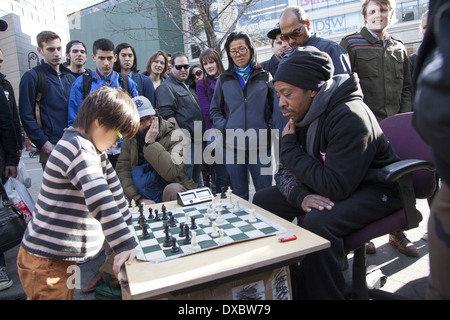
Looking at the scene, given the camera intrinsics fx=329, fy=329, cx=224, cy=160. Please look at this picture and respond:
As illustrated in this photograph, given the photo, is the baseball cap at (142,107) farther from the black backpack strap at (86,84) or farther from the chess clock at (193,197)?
the chess clock at (193,197)

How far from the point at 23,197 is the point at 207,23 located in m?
4.19

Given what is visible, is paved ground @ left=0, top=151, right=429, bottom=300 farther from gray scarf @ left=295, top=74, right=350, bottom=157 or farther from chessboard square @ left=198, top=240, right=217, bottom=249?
chessboard square @ left=198, top=240, right=217, bottom=249

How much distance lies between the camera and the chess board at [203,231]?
1545 millimetres

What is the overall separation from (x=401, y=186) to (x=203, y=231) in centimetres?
107

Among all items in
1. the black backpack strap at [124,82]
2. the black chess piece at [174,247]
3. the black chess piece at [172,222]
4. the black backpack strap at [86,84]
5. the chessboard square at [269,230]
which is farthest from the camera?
the black backpack strap at [124,82]

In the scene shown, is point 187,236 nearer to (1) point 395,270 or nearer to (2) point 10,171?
(1) point 395,270

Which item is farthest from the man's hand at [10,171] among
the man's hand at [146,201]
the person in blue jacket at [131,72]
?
the person in blue jacket at [131,72]

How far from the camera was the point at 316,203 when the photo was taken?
1.85 metres

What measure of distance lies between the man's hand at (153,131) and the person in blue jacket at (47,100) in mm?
977

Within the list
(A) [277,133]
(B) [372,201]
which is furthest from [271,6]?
(B) [372,201]

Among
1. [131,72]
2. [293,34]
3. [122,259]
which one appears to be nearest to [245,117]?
[293,34]

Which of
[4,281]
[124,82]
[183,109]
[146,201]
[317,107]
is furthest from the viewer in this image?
[183,109]

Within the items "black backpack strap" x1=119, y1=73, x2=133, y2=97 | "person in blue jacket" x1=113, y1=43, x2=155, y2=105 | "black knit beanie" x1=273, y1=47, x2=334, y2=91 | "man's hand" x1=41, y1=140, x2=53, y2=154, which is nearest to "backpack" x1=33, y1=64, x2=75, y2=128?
"man's hand" x1=41, y1=140, x2=53, y2=154
